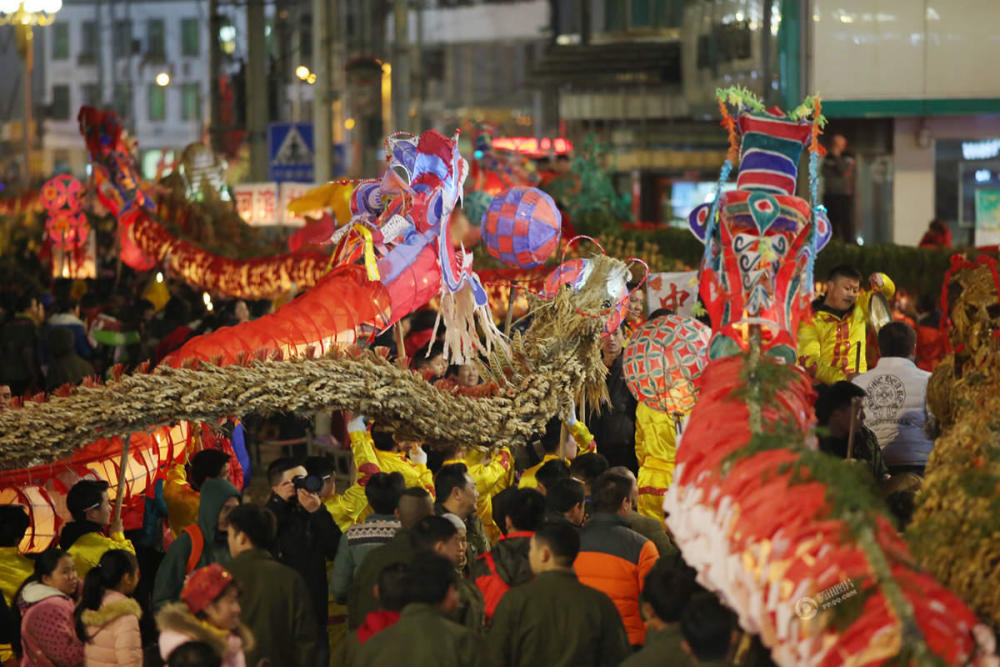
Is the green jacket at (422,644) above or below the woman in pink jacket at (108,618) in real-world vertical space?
above

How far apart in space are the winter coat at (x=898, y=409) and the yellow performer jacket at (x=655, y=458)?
105 cm

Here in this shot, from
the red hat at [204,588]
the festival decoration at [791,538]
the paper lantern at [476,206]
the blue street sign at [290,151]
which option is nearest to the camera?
the festival decoration at [791,538]

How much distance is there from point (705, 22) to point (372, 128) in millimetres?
19657

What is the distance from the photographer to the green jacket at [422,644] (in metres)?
4.67

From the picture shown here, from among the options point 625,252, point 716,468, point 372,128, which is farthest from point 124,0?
point 716,468

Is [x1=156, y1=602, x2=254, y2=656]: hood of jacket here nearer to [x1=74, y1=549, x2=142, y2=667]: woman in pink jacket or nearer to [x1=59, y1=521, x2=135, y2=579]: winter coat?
[x1=74, y1=549, x2=142, y2=667]: woman in pink jacket

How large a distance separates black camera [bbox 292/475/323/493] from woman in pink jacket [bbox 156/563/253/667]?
5.22 ft

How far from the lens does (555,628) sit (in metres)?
5.13

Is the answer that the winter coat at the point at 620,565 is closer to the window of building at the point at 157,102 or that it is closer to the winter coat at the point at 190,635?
the winter coat at the point at 190,635

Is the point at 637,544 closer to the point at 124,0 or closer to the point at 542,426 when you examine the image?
the point at 542,426

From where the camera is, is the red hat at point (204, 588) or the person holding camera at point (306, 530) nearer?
the red hat at point (204, 588)

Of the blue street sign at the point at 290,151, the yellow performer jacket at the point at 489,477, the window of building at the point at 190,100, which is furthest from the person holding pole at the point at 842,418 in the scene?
the window of building at the point at 190,100

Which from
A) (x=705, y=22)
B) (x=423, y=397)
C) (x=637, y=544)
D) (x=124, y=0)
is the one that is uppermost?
(x=124, y=0)

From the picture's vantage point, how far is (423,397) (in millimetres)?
6859
